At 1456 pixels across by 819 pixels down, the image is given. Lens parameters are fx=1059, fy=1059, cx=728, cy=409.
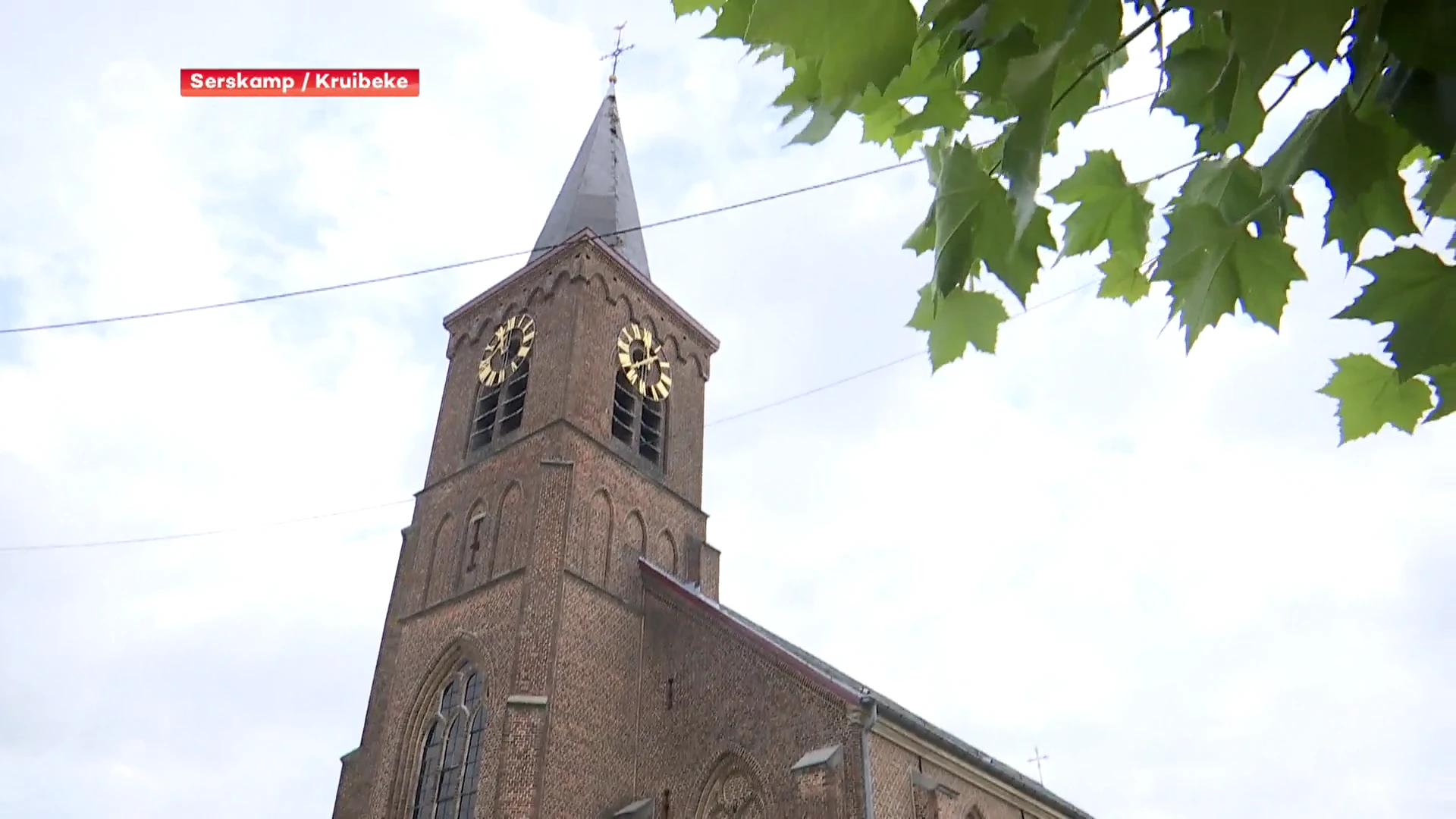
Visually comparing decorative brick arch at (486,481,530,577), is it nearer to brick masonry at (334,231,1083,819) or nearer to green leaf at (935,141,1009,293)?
brick masonry at (334,231,1083,819)

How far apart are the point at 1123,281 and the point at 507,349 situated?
883 inches

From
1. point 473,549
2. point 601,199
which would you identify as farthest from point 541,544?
point 601,199

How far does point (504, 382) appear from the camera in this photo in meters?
23.3

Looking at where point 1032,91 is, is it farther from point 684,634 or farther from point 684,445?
point 684,445

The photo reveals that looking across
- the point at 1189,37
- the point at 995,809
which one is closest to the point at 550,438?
the point at 995,809

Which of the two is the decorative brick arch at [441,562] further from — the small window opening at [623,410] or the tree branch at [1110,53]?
the tree branch at [1110,53]

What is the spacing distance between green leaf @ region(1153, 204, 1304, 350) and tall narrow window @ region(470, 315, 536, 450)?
2087cm

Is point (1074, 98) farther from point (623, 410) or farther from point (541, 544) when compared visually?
point (623, 410)

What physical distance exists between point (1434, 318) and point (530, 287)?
2364cm

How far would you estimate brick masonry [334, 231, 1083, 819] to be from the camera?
1664 cm

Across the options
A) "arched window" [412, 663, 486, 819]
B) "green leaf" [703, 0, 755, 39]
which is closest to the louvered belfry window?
"arched window" [412, 663, 486, 819]

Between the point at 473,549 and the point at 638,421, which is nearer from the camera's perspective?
the point at 473,549

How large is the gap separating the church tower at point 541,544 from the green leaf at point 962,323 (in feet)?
52.4

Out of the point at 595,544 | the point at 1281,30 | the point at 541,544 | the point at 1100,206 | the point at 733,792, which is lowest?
the point at 1281,30
